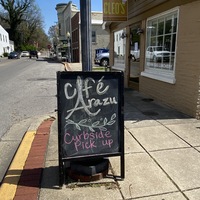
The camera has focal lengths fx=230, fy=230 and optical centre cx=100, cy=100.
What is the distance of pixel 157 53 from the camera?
286 inches

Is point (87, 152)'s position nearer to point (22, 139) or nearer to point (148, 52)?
point (22, 139)

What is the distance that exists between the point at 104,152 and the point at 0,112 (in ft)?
14.8

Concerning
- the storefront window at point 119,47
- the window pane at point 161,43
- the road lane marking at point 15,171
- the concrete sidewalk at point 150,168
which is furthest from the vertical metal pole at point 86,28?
the storefront window at point 119,47

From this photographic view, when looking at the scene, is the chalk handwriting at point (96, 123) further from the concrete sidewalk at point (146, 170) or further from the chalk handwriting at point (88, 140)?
the concrete sidewalk at point (146, 170)

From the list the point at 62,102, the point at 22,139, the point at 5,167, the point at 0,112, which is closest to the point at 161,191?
the point at 62,102

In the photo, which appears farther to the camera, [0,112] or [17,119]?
[0,112]

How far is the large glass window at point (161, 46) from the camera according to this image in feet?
20.5

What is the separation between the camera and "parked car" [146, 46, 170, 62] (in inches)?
265

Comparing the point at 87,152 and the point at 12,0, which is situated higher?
the point at 12,0

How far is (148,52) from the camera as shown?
25.8 ft

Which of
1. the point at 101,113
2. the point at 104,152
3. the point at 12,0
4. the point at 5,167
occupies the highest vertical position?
the point at 12,0

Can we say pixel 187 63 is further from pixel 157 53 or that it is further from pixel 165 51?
pixel 157 53

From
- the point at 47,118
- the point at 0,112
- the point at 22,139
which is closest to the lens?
the point at 22,139

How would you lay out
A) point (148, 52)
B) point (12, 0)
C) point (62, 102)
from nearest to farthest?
point (62, 102) < point (148, 52) < point (12, 0)
